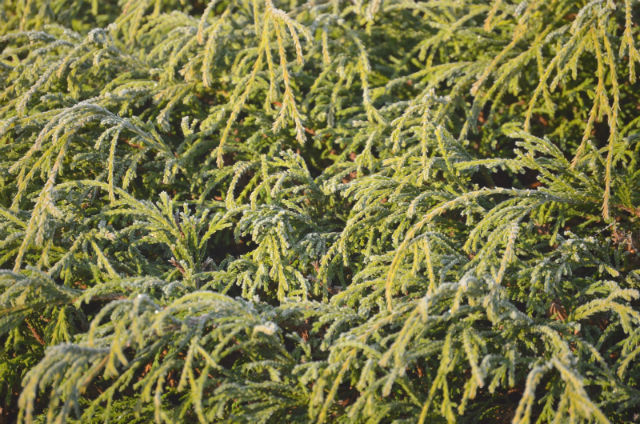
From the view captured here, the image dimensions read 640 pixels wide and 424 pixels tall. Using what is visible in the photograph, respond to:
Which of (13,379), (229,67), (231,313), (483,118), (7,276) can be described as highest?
(229,67)

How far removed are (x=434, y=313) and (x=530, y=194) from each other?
26.5 inches

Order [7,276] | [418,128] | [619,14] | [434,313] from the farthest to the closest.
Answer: [619,14] < [418,128] < [434,313] < [7,276]

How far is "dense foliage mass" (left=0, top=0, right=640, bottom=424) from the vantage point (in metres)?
1.82

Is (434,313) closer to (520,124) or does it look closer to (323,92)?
(520,124)

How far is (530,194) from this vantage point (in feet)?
6.89

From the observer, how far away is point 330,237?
248cm

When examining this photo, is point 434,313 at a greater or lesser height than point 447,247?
lesser

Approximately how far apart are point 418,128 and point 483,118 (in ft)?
3.03

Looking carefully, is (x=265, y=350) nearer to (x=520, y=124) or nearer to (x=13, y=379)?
(x=13, y=379)

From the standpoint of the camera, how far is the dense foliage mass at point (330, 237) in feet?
5.98

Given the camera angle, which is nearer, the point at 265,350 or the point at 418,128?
the point at 265,350

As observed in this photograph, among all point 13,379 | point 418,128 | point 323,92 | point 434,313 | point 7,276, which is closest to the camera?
point 7,276

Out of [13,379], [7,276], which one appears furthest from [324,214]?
[13,379]

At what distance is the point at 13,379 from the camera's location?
2293mm
